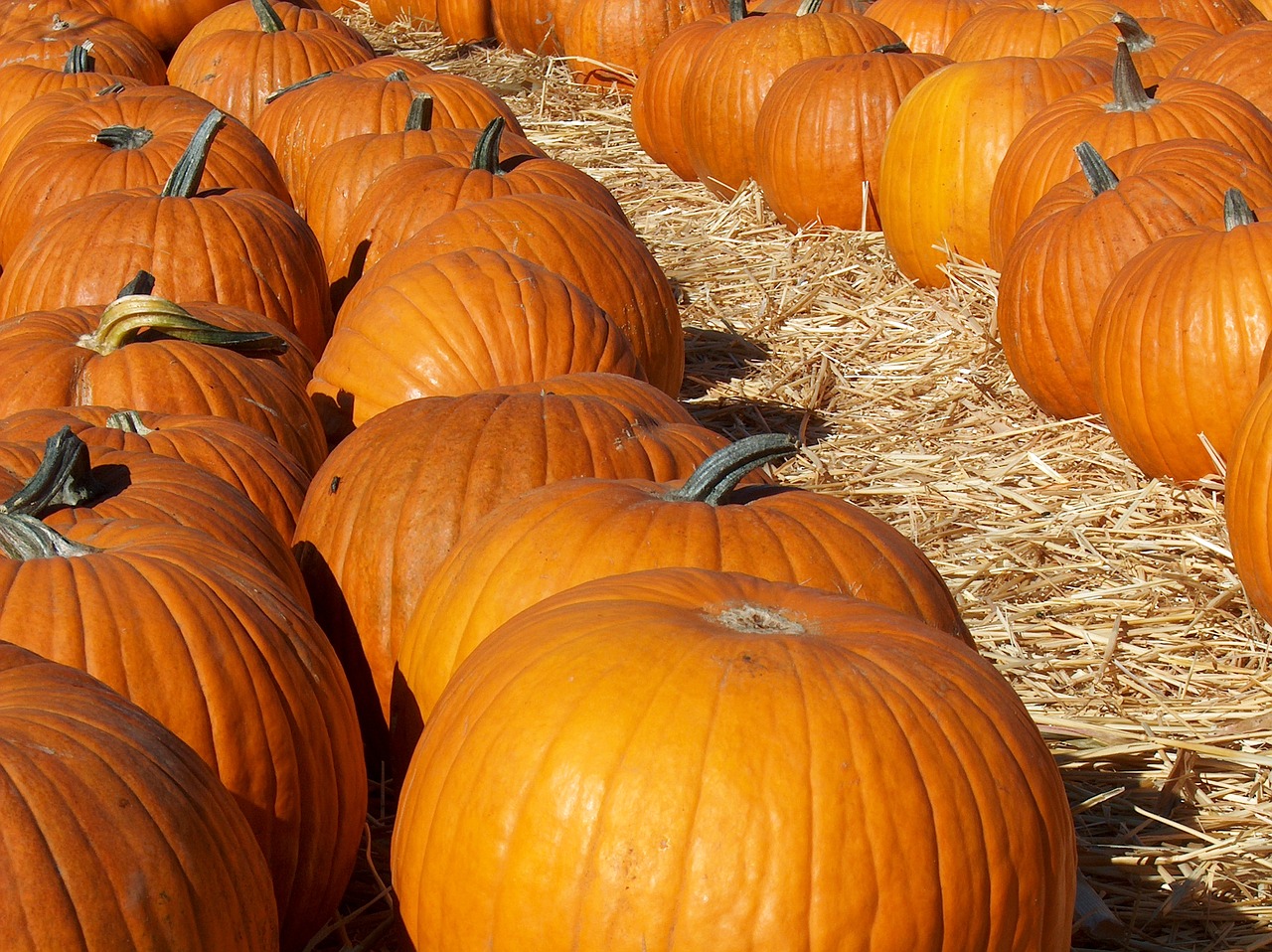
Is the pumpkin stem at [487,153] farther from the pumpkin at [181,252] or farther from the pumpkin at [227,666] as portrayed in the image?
the pumpkin at [227,666]

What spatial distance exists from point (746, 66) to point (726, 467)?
5783 millimetres

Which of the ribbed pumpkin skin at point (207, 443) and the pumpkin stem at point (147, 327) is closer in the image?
the ribbed pumpkin skin at point (207, 443)

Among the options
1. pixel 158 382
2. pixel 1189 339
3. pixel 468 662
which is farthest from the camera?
pixel 1189 339

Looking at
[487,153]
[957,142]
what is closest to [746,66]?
[957,142]

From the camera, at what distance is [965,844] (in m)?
1.87

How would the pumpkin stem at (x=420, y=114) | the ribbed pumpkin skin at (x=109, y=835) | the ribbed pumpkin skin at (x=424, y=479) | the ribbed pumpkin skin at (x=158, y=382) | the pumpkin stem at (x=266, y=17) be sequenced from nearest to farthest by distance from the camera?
the ribbed pumpkin skin at (x=109, y=835) < the ribbed pumpkin skin at (x=424, y=479) < the ribbed pumpkin skin at (x=158, y=382) < the pumpkin stem at (x=420, y=114) < the pumpkin stem at (x=266, y=17)

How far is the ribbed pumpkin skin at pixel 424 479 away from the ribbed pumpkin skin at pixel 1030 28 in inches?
181

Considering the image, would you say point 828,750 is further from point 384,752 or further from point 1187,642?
point 1187,642

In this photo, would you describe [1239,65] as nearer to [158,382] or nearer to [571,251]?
[571,251]

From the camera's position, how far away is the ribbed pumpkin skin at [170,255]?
4.87 meters

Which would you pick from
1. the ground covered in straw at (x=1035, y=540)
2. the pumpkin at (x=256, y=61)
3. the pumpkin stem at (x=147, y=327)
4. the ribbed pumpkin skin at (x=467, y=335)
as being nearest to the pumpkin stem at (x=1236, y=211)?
the ground covered in straw at (x=1035, y=540)

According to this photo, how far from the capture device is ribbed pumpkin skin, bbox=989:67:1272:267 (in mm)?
5559

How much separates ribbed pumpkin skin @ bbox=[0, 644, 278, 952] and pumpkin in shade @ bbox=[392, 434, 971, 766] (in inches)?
27.1

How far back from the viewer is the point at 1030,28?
725cm
